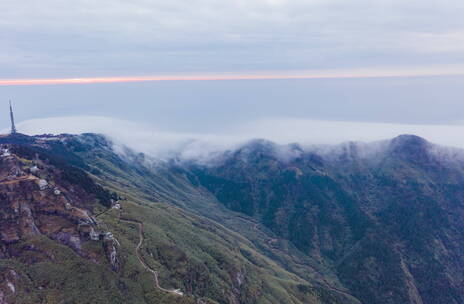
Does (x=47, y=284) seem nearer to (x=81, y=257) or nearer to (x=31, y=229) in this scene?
(x=81, y=257)

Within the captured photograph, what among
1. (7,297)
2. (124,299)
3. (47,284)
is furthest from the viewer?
(124,299)

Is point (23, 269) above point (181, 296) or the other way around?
above

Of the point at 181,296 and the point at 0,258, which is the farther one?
the point at 181,296

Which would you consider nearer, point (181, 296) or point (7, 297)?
point (7, 297)

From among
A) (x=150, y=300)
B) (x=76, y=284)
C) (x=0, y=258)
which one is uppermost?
(x=0, y=258)

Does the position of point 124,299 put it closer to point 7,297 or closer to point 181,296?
point 181,296

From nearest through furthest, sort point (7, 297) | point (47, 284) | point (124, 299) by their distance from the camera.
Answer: point (7, 297) < point (47, 284) < point (124, 299)

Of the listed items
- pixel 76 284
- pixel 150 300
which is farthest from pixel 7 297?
pixel 150 300

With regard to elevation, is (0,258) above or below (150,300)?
above

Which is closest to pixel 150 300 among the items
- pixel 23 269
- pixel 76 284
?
pixel 76 284
